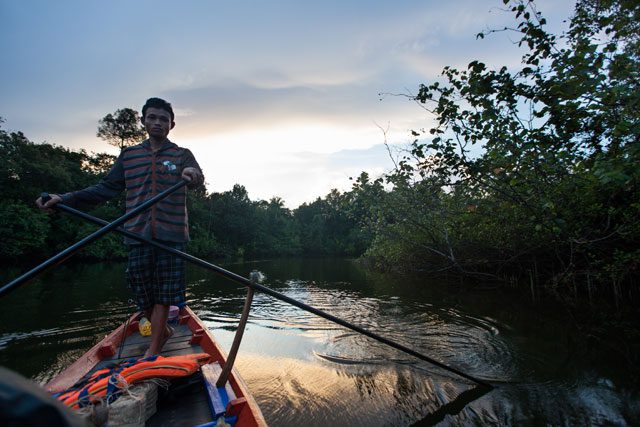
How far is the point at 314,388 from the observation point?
3818 mm

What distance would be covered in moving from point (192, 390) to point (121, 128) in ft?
124

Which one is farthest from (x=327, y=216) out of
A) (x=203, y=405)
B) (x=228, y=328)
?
(x=203, y=405)

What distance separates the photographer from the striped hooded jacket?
304 centimetres

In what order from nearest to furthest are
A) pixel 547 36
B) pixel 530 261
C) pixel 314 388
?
pixel 314 388 → pixel 547 36 → pixel 530 261

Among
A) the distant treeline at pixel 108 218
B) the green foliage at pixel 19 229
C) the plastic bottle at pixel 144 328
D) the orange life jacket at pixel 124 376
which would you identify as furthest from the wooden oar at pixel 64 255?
the green foliage at pixel 19 229

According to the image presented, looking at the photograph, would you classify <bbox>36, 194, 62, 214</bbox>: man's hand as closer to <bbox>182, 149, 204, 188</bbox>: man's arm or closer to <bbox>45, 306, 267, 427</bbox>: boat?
<bbox>182, 149, 204, 188</bbox>: man's arm

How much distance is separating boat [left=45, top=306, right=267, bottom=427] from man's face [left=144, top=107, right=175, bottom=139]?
2.10 meters

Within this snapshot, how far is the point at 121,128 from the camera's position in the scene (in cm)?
3381

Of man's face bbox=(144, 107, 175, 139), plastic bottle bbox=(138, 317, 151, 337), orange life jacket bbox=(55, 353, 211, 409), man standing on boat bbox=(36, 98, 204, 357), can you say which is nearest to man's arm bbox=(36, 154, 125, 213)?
man standing on boat bbox=(36, 98, 204, 357)

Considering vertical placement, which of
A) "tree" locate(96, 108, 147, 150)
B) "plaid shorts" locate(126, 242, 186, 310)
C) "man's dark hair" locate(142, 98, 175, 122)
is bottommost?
"plaid shorts" locate(126, 242, 186, 310)

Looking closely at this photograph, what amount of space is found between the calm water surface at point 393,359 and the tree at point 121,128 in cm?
2999

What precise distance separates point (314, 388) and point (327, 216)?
57.8 meters

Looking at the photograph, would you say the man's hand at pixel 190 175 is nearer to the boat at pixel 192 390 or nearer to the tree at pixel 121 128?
the boat at pixel 192 390

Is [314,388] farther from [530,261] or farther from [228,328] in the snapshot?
[530,261]
